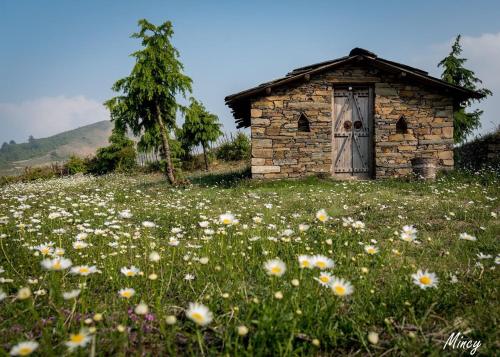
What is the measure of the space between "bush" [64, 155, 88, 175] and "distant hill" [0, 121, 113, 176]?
7932 cm

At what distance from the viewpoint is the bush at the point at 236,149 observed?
23250 millimetres

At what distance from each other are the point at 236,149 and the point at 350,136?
12774 millimetres

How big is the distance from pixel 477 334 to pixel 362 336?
0.70 m

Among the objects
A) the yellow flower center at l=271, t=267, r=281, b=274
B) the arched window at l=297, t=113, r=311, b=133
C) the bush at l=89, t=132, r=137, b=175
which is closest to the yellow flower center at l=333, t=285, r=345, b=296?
the yellow flower center at l=271, t=267, r=281, b=274

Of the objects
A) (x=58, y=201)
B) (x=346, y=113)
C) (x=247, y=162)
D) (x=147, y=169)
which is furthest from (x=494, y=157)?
(x=147, y=169)

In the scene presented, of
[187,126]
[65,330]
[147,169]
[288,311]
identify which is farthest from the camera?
[147,169]

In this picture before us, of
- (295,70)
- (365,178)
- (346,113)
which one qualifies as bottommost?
(365,178)

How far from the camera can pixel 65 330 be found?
181 centimetres

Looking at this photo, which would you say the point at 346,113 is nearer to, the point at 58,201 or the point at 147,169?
the point at 58,201

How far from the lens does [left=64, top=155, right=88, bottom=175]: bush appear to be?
993 inches

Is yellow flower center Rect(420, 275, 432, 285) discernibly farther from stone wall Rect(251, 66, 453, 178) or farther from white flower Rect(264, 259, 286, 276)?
stone wall Rect(251, 66, 453, 178)

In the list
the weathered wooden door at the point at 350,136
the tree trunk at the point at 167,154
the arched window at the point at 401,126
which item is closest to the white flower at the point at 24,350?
the weathered wooden door at the point at 350,136

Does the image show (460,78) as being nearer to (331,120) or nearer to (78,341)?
(331,120)

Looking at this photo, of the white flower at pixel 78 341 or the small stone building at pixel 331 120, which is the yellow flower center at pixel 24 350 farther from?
the small stone building at pixel 331 120
